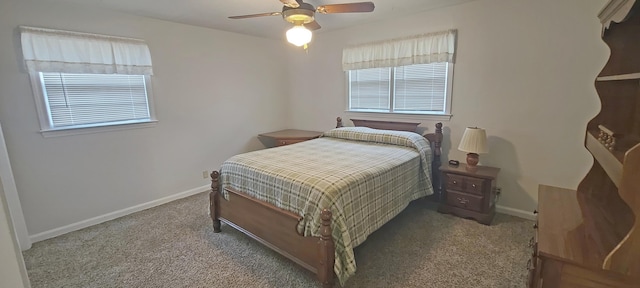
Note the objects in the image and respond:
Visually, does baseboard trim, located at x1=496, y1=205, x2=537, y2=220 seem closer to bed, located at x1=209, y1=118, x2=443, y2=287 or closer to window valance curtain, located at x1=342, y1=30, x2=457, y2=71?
bed, located at x1=209, y1=118, x2=443, y2=287

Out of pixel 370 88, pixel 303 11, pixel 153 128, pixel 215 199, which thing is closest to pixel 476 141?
pixel 370 88

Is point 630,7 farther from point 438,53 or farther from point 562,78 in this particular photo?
point 438,53

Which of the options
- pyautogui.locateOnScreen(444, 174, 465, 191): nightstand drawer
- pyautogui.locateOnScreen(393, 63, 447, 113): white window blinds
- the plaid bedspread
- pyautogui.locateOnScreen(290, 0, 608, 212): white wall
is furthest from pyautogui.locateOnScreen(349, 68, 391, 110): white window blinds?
pyautogui.locateOnScreen(444, 174, 465, 191): nightstand drawer

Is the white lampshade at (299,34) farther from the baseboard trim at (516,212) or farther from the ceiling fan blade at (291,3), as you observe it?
the baseboard trim at (516,212)

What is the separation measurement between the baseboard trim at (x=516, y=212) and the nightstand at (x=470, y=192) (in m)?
0.15

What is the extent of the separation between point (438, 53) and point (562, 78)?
45.8 inches

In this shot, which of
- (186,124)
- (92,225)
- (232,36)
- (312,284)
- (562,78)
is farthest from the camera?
(232,36)

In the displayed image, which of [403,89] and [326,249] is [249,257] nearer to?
[326,249]

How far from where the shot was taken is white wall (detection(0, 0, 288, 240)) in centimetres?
256

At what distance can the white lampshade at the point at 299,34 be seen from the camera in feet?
7.52

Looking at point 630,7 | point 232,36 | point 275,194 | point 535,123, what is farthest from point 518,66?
point 232,36

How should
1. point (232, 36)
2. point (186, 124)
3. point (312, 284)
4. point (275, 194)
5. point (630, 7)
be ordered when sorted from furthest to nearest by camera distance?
point (232, 36), point (186, 124), point (275, 194), point (312, 284), point (630, 7)

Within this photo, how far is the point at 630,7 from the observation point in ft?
3.45

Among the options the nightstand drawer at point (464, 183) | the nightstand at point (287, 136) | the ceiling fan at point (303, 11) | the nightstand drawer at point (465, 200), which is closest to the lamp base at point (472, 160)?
the nightstand drawer at point (464, 183)
